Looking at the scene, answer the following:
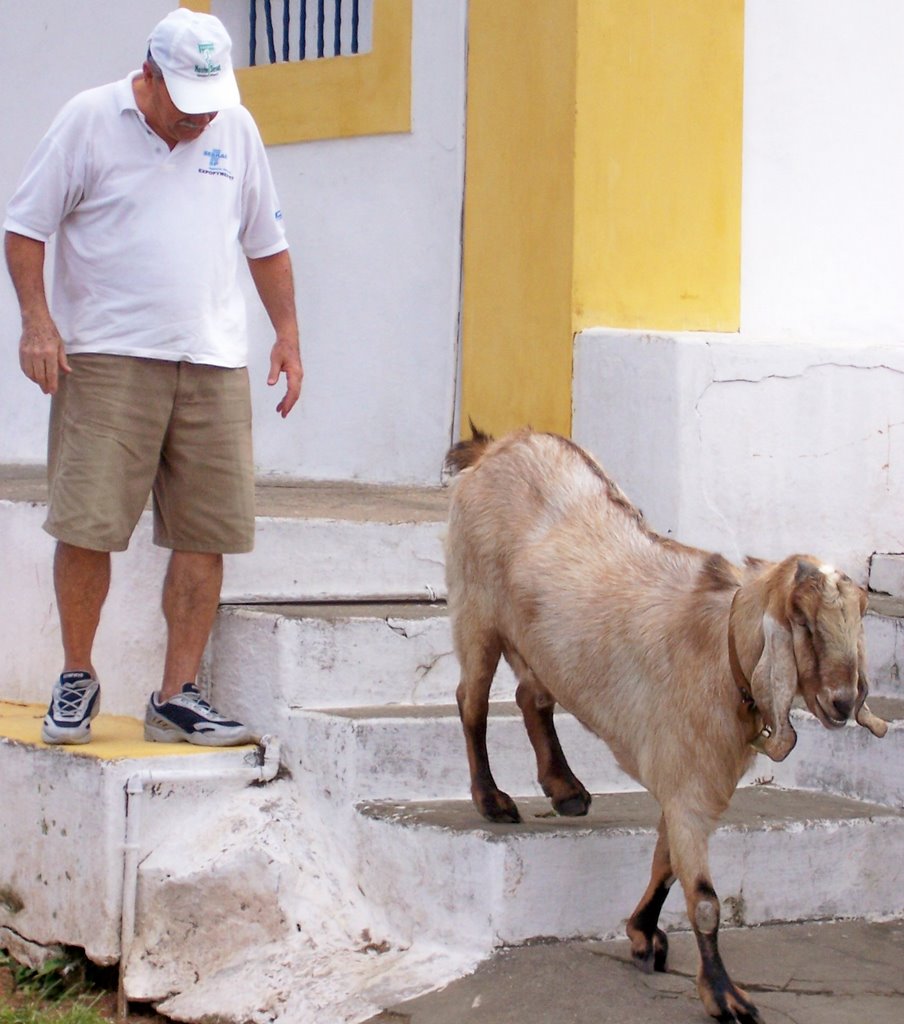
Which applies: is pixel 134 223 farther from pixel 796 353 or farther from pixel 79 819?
pixel 796 353

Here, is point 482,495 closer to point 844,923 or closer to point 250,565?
point 250,565

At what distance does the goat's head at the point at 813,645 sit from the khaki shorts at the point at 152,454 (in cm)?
185

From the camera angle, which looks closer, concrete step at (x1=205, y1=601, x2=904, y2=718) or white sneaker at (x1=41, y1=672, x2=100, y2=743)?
white sneaker at (x1=41, y1=672, x2=100, y2=743)

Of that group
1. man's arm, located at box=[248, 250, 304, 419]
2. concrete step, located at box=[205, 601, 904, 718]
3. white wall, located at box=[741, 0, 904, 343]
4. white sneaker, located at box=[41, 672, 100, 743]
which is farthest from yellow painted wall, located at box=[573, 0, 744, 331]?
white sneaker, located at box=[41, 672, 100, 743]

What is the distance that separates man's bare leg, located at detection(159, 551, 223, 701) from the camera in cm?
469

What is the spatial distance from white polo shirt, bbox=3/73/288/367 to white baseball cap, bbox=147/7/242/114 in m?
0.19

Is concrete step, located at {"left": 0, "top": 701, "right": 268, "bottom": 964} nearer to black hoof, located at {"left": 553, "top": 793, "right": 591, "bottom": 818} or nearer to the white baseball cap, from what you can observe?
black hoof, located at {"left": 553, "top": 793, "right": 591, "bottom": 818}

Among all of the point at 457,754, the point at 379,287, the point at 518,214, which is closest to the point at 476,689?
the point at 457,754

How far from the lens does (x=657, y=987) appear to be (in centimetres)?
383

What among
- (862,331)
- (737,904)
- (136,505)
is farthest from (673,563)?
(862,331)

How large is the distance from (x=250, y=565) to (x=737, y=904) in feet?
5.67

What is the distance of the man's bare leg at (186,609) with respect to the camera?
4.69 m

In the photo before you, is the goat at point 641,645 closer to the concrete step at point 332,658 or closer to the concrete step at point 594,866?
the concrete step at point 594,866

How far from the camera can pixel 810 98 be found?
610cm
